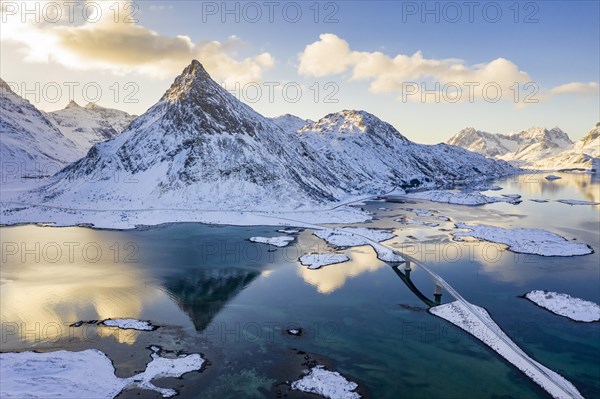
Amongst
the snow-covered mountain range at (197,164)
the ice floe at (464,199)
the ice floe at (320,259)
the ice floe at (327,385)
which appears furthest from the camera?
the ice floe at (464,199)

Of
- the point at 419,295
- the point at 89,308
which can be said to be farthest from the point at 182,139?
the point at 419,295

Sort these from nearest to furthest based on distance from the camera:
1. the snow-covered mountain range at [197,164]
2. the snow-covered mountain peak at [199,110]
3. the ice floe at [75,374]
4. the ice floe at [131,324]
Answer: the ice floe at [75,374] < the ice floe at [131,324] < the snow-covered mountain range at [197,164] < the snow-covered mountain peak at [199,110]

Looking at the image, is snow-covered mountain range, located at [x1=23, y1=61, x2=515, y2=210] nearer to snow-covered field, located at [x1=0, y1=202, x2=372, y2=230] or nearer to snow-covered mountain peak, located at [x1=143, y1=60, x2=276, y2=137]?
snow-covered mountain peak, located at [x1=143, y1=60, x2=276, y2=137]

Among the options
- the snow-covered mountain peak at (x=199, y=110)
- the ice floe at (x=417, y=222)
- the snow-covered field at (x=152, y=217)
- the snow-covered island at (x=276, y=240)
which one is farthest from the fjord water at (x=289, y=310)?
the snow-covered mountain peak at (x=199, y=110)

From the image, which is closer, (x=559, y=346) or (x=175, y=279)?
(x=559, y=346)

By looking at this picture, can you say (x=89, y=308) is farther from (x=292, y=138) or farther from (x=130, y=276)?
(x=292, y=138)

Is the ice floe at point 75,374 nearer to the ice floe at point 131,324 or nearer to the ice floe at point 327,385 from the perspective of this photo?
the ice floe at point 131,324
